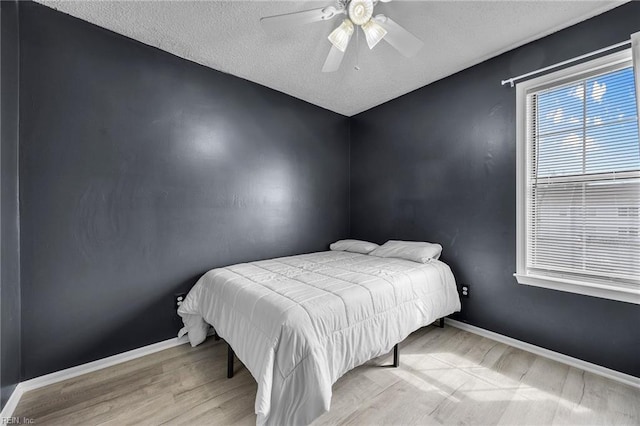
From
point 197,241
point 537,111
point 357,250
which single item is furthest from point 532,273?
point 197,241

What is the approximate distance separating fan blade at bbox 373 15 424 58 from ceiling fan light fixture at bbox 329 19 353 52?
18cm

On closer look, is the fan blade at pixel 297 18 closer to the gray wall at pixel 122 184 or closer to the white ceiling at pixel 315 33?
the white ceiling at pixel 315 33

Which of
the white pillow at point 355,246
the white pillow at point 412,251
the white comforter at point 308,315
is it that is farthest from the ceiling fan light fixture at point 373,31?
the white pillow at point 355,246

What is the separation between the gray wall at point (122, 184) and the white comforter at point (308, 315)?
463 mm

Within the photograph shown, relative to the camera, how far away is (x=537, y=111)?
222 centimetres

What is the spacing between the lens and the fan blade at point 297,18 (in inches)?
60.9

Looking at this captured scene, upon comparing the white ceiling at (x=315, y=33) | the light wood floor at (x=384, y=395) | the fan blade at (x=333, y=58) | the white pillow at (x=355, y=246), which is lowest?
the light wood floor at (x=384, y=395)

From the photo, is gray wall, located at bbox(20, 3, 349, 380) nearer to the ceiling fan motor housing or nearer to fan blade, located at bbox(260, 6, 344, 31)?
fan blade, located at bbox(260, 6, 344, 31)

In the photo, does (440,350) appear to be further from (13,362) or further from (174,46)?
(174,46)

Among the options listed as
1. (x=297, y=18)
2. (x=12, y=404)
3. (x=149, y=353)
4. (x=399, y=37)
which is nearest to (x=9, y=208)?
(x=12, y=404)

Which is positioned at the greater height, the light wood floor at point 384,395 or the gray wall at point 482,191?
the gray wall at point 482,191

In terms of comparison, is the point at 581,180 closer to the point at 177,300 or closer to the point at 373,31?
the point at 373,31

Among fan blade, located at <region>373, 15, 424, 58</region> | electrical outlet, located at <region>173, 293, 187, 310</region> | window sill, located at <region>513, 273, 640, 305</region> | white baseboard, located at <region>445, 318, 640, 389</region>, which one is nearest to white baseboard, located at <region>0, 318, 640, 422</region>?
white baseboard, located at <region>445, 318, 640, 389</region>

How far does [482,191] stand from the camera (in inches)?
99.2
